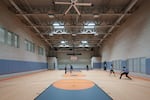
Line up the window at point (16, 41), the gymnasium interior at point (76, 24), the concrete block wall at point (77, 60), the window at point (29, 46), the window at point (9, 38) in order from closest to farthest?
the gymnasium interior at point (76, 24)
the window at point (9, 38)
the window at point (16, 41)
the window at point (29, 46)
the concrete block wall at point (77, 60)

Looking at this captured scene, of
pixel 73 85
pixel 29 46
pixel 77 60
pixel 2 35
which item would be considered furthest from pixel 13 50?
→ pixel 77 60

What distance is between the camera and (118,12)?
15195 mm

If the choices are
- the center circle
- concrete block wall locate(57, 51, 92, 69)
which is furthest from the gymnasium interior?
concrete block wall locate(57, 51, 92, 69)

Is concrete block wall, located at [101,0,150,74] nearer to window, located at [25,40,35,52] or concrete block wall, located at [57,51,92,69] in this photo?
window, located at [25,40,35,52]

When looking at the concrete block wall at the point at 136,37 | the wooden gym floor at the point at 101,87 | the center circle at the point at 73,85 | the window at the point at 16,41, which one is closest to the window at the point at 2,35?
the window at the point at 16,41

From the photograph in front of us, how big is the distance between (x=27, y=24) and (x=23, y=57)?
385 cm

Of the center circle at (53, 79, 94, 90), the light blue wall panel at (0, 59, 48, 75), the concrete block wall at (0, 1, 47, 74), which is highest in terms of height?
the concrete block wall at (0, 1, 47, 74)

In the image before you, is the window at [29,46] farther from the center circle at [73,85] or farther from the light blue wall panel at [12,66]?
the center circle at [73,85]

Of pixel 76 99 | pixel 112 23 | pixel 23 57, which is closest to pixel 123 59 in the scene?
pixel 112 23

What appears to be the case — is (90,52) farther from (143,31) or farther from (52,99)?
(52,99)

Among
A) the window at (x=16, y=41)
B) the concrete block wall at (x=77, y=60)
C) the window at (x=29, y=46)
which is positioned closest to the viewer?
the window at (x=16, y=41)

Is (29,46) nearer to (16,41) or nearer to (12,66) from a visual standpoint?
(16,41)

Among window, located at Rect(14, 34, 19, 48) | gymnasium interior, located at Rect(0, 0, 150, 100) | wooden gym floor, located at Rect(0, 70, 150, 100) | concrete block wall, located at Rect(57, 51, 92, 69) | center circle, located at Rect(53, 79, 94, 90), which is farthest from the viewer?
concrete block wall, located at Rect(57, 51, 92, 69)

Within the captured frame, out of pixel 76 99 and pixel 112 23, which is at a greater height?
pixel 112 23
